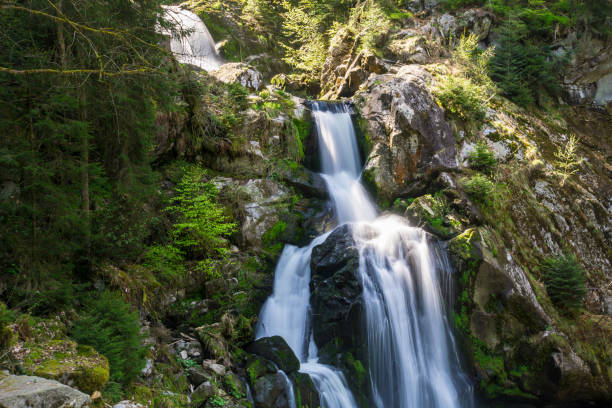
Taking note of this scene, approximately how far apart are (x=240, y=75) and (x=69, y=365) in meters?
10.1

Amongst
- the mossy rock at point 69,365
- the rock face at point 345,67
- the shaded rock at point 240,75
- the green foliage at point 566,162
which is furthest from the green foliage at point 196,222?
the green foliage at point 566,162

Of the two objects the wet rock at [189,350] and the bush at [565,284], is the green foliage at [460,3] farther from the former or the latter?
the wet rock at [189,350]

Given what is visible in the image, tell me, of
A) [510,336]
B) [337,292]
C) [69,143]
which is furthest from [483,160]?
[69,143]

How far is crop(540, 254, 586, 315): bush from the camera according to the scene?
8.70 metres

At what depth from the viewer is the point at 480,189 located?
9.80 meters

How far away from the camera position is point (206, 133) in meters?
8.62

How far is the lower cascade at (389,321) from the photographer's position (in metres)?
6.80

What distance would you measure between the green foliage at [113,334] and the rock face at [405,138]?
8.37 m

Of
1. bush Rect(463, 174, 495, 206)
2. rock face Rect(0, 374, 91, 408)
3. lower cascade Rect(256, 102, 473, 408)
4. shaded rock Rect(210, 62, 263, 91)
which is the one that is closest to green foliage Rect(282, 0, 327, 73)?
shaded rock Rect(210, 62, 263, 91)

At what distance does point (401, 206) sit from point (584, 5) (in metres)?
16.8

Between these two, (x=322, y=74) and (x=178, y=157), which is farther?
(x=322, y=74)

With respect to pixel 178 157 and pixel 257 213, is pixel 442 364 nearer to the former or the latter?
pixel 257 213

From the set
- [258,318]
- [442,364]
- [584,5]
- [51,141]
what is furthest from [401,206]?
[584,5]

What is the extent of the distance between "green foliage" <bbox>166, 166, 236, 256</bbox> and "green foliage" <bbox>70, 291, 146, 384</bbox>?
2.63m
